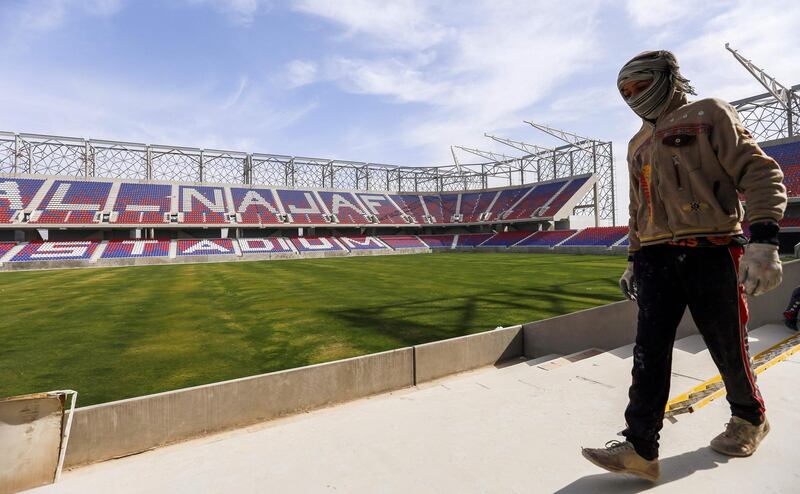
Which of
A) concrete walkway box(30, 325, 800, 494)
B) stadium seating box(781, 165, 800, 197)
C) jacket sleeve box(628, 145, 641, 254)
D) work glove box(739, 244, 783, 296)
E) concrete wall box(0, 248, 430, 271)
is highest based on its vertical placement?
stadium seating box(781, 165, 800, 197)

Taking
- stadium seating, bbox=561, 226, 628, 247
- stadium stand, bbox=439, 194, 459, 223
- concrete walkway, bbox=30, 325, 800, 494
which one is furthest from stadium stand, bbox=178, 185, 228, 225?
concrete walkway, bbox=30, 325, 800, 494

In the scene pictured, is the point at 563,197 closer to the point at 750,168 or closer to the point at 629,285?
the point at 629,285

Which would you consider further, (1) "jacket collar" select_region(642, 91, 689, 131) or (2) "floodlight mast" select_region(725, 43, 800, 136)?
(2) "floodlight mast" select_region(725, 43, 800, 136)

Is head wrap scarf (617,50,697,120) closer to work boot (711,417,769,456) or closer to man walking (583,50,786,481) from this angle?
man walking (583,50,786,481)

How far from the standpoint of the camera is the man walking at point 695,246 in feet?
5.84

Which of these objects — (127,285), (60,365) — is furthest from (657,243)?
(127,285)

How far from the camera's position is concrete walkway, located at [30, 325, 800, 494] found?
1987mm

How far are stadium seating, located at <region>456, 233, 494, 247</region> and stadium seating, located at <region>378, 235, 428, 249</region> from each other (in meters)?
4.84

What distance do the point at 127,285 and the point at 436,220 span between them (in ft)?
130

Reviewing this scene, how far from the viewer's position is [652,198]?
209cm

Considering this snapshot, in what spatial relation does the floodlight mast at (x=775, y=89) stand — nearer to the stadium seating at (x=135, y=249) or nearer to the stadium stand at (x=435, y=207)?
the stadium stand at (x=435, y=207)

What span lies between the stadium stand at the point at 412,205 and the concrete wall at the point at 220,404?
155ft

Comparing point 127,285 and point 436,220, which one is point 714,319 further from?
point 436,220

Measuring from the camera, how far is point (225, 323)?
8.73 metres
